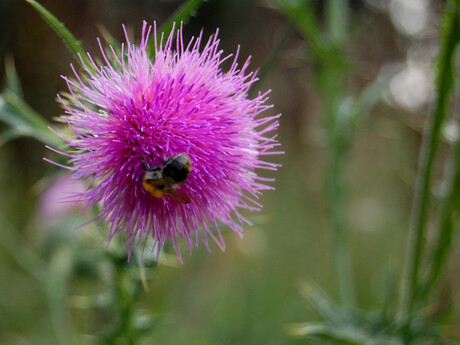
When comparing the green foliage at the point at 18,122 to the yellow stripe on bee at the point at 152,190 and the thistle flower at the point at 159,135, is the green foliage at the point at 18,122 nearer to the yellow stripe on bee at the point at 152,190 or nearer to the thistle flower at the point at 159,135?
the thistle flower at the point at 159,135

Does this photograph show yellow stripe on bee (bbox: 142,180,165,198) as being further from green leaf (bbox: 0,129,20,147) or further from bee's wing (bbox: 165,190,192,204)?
green leaf (bbox: 0,129,20,147)

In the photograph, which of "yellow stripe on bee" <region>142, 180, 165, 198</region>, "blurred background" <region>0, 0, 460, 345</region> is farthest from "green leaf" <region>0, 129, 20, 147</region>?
"yellow stripe on bee" <region>142, 180, 165, 198</region>

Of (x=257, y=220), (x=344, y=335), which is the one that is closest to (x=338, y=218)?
(x=344, y=335)

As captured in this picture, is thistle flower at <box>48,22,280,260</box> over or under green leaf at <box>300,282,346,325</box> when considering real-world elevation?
over

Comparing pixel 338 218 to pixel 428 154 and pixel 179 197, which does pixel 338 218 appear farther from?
pixel 179 197

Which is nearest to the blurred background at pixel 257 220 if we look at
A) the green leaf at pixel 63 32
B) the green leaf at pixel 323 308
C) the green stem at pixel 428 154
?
the green stem at pixel 428 154
